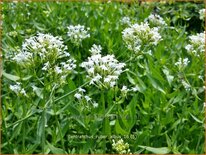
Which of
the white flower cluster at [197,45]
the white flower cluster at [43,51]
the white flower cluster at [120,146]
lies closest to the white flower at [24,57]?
the white flower cluster at [43,51]

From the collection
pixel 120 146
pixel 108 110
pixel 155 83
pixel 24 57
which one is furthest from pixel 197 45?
pixel 24 57

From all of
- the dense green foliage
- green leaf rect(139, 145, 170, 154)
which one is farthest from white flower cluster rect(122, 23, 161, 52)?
green leaf rect(139, 145, 170, 154)

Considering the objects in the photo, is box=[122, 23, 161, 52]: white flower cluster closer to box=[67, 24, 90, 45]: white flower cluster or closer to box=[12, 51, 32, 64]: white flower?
box=[67, 24, 90, 45]: white flower cluster

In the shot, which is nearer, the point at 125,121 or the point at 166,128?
the point at 125,121

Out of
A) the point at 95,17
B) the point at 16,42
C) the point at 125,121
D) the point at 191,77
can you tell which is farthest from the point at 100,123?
the point at 95,17

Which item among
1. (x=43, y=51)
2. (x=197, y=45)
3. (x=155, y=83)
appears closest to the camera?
(x=43, y=51)

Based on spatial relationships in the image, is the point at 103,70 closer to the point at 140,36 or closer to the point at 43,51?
the point at 43,51

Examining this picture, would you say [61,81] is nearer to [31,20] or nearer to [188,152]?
[188,152]

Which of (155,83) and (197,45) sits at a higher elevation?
(197,45)
